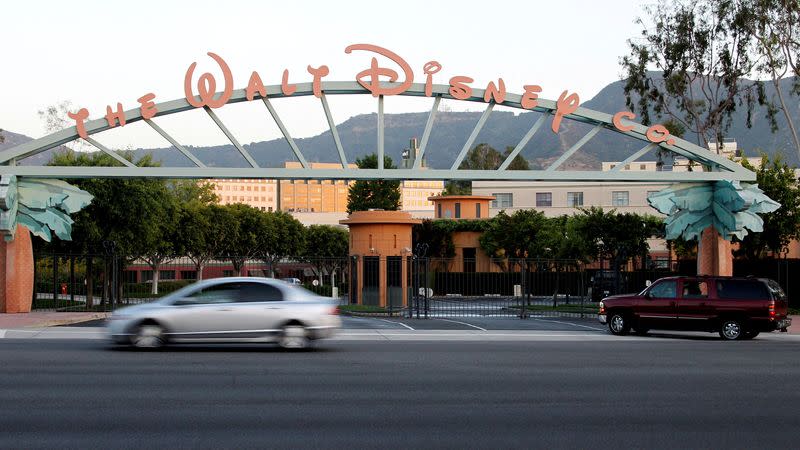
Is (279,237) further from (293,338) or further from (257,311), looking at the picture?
(257,311)

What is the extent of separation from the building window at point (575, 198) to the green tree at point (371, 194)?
1547 centimetres

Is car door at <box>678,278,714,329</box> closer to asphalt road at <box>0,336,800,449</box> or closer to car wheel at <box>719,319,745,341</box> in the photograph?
car wheel at <box>719,319,745,341</box>

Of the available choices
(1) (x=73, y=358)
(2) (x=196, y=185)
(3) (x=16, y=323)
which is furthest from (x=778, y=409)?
(2) (x=196, y=185)

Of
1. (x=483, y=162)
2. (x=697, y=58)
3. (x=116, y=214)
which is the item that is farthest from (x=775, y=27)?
(x=483, y=162)

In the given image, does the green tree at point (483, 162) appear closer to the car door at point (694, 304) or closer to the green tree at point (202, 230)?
the green tree at point (202, 230)

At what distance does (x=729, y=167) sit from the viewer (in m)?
31.1

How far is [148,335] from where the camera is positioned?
19.7 metres

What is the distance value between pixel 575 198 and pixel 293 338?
68.7 m

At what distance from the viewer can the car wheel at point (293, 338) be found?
19953 mm

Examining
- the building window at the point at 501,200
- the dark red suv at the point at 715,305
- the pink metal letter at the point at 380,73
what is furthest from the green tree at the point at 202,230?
the dark red suv at the point at 715,305

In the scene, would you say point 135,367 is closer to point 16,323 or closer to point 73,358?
point 73,358

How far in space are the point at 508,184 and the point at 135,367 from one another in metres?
73.9

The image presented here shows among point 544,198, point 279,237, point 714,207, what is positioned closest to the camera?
point 714,207

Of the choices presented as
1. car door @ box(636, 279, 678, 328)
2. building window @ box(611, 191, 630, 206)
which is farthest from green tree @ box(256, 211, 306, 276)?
car door @ box(636, 279, 678, 328)
